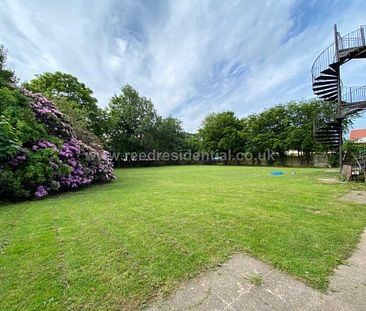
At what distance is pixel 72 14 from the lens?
6.11 m

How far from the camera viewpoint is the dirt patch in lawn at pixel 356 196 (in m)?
4.12

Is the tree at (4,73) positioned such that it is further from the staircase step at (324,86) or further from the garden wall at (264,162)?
the garden wall at (264,162)

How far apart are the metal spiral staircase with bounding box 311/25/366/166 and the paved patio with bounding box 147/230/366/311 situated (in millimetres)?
8960

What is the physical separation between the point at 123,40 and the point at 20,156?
22.8 ft

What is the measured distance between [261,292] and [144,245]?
1330mm

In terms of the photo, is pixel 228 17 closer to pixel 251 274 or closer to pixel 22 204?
pixel 251 274

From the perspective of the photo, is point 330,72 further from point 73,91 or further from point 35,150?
point 73,91

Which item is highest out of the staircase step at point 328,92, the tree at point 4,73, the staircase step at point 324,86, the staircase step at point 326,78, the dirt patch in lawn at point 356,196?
the staircase step at point 326,78

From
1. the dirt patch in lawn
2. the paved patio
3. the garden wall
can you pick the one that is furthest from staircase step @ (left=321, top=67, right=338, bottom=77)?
the garden wall

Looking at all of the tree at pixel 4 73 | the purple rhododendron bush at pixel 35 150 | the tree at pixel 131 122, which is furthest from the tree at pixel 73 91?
the purple rhododendron bush at pixel 35 150

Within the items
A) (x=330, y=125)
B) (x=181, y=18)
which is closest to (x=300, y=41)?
(x=330, y=125)

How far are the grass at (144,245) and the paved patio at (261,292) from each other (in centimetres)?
10

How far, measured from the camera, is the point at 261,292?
138 centimetres

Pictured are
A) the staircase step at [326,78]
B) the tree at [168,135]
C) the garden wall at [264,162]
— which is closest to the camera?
the staircase step at [326,78]
